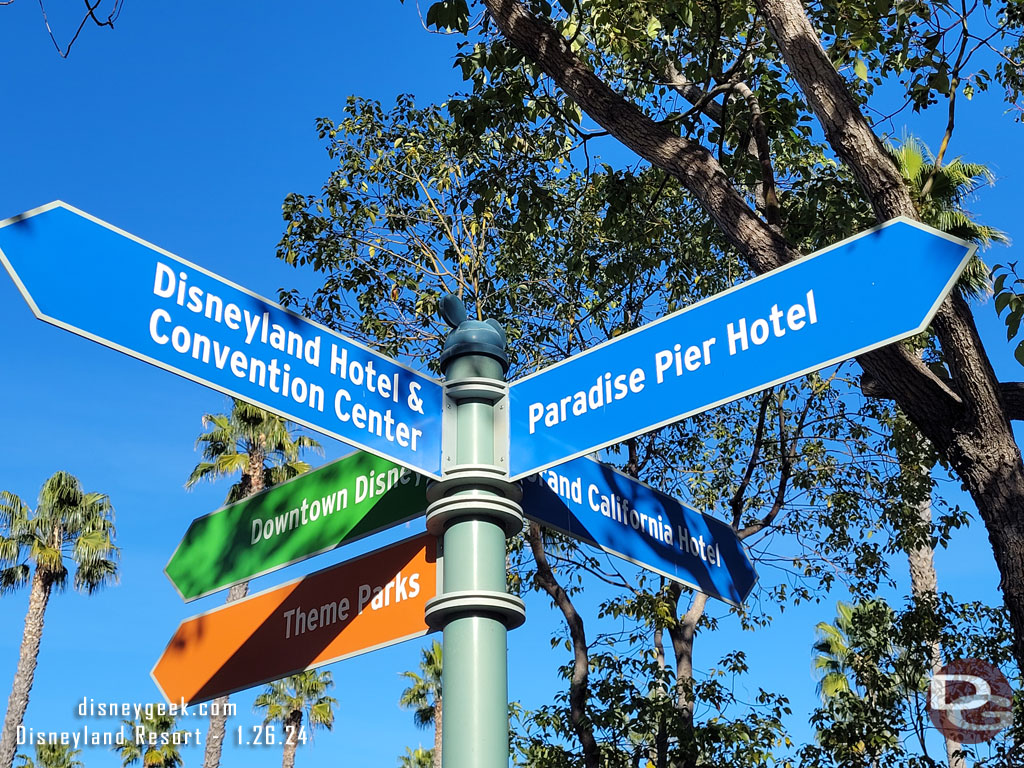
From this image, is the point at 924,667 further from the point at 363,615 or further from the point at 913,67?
the point at 363,615

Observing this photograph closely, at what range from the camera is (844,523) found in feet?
36.1

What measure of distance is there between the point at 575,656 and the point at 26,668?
50.1 ft

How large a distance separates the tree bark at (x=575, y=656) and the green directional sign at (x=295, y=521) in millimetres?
6874

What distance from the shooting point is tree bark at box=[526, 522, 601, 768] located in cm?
967

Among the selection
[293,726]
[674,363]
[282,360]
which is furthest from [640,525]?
[293,726]

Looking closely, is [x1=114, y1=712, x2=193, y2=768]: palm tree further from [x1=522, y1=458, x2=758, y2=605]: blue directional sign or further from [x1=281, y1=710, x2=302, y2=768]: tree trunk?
[x1=522, y1=458, x2=758, y2=605]: blue directional sign

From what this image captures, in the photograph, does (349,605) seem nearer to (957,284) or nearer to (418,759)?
(957,284)

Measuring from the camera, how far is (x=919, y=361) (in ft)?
14.4

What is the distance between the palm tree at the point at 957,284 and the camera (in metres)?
5.65

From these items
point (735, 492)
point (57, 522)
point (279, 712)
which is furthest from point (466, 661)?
point (279, 712)

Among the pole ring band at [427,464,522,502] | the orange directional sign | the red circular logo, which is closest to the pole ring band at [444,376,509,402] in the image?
the pole ring band at [427,464,522,502]

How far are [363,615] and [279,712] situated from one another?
27.1 meters

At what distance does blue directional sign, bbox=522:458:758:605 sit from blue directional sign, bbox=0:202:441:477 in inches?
18.0

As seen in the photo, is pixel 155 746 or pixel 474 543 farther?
pixel 155 746
